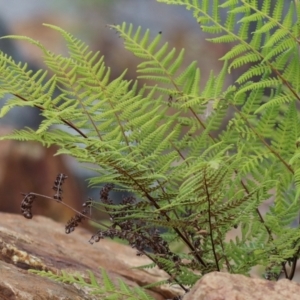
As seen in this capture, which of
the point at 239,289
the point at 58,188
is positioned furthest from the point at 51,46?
the point at 239,289

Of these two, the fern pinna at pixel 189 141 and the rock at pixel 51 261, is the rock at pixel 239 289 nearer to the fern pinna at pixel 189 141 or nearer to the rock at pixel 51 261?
the fern pinna at pixel 189 141

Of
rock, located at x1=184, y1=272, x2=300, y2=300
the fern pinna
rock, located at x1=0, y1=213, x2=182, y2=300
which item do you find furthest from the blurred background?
rock, located at x1=184, y1=272, x2=300, y2=300

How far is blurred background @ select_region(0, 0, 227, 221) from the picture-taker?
7.66 ft

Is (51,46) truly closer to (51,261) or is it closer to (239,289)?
(51,261)

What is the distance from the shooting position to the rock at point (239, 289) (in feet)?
1.59

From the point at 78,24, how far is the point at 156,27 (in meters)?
0.44

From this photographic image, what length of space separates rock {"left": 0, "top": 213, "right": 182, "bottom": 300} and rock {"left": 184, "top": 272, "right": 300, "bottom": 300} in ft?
0.79

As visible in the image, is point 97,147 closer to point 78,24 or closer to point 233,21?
point 233,21

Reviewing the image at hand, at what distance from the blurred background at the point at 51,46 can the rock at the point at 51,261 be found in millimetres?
914

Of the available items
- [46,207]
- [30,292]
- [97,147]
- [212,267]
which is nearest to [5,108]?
[97,147]

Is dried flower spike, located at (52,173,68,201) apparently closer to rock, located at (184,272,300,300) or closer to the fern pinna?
the fern pinna

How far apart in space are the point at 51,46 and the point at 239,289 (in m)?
2.11

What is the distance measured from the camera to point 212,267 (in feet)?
2.18

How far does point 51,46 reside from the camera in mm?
2400
